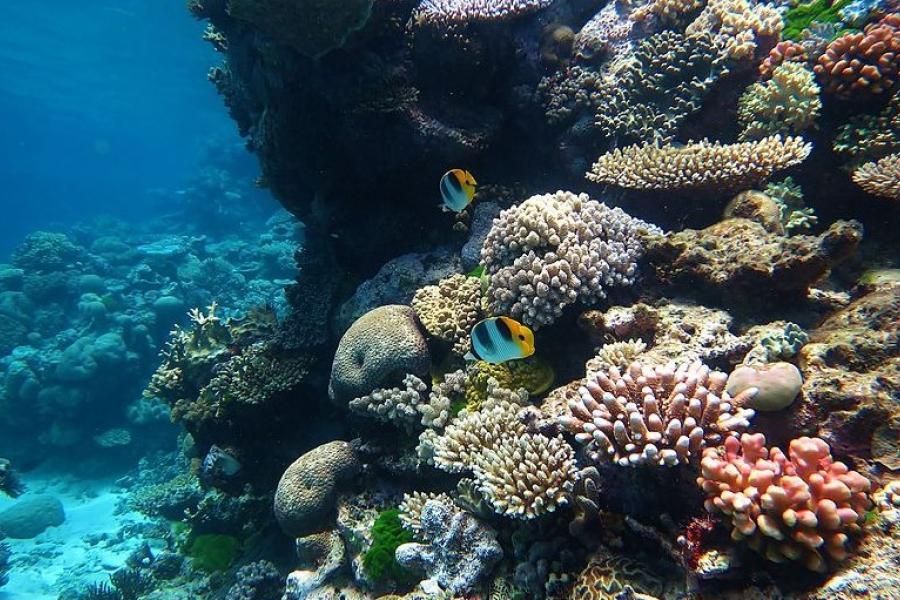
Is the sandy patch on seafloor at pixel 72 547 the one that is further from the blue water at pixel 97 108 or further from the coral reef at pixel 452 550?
the blue water at pixel 97 108

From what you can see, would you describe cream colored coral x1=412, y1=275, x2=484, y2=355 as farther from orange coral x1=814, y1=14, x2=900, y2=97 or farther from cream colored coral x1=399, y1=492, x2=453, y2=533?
orange coral x1=814, y1=14, x2=900, y2=97

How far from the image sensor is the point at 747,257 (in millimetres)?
3965

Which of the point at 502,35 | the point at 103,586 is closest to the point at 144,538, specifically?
the point at 103,586

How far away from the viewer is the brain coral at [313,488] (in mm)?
5395

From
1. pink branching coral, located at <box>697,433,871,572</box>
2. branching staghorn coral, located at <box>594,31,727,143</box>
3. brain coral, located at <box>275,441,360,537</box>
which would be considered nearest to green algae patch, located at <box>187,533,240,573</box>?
brain coral, located at <box>275,441,360,537</box>

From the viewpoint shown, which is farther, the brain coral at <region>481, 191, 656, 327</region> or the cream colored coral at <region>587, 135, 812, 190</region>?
the cream colored coral at <region>587, 135, 812, 190</region>

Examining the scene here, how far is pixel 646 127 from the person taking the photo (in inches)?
232

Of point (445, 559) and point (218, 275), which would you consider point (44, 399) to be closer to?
point (218, 275)

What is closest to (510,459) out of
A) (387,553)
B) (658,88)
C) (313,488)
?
(387,553)

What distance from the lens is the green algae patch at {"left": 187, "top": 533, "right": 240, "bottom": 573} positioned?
7523mm

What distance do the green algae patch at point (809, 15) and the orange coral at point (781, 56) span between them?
0.30 metres

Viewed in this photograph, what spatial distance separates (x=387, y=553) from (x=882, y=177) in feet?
18.8

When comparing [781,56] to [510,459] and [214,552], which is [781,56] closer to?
[510,459]

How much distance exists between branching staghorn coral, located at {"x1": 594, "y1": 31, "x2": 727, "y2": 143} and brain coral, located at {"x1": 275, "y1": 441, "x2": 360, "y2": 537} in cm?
519
